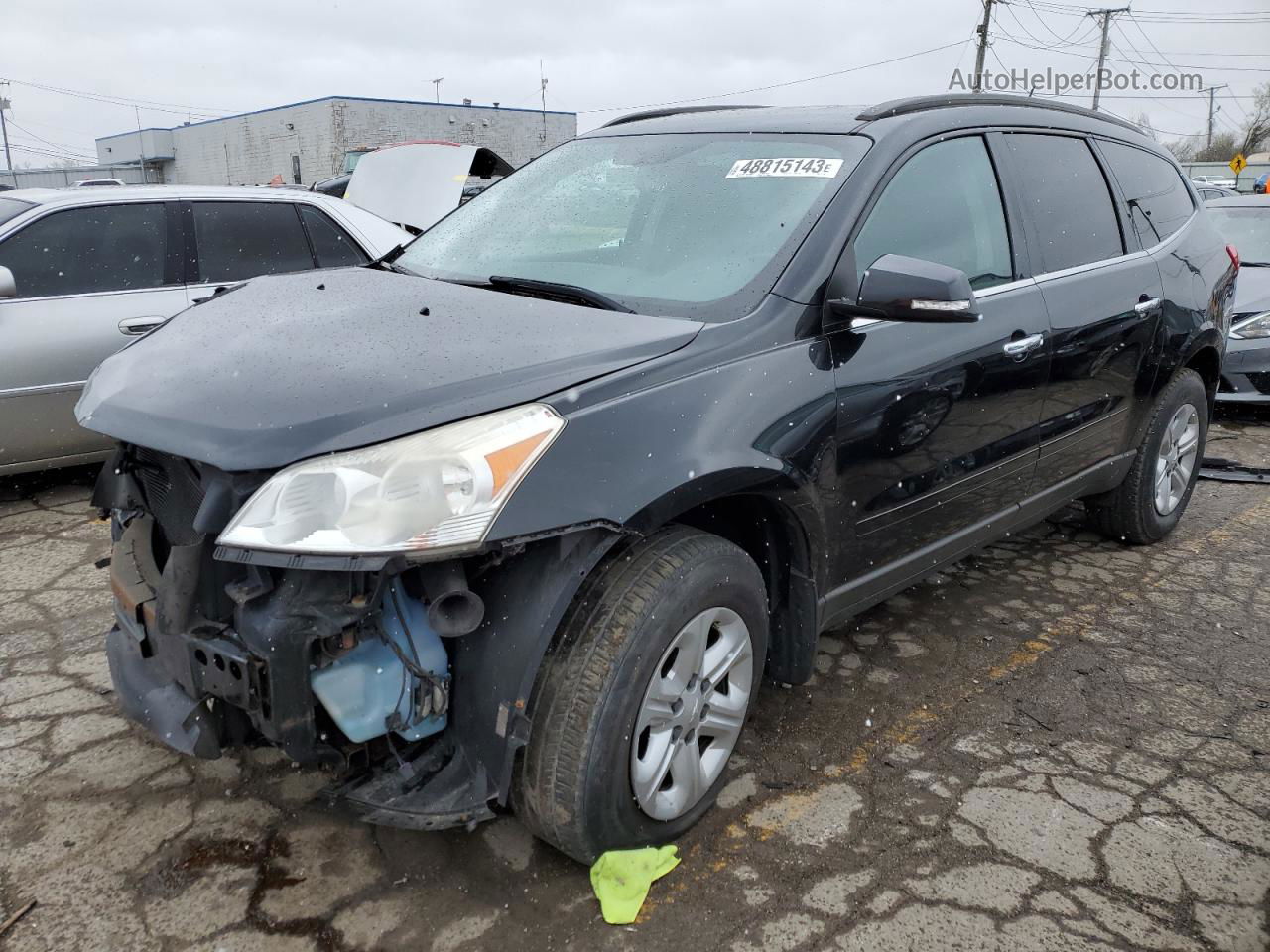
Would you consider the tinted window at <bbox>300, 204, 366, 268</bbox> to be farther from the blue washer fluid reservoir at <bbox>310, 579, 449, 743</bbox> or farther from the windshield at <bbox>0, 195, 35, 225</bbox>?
the blue washer fluid reservoir at <bbox>310, 579, 449, 743</bbox>

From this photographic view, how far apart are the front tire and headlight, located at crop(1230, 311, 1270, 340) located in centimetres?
633

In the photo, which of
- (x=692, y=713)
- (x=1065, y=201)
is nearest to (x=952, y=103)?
(x=1065, y=201)

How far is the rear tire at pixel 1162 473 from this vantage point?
4.21m

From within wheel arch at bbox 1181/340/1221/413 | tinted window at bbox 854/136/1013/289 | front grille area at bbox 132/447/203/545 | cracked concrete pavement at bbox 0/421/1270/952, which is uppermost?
tinted window at bbox 854/136/1013/289

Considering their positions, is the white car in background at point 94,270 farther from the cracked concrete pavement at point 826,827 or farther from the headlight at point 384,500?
the headlight at point 384,500

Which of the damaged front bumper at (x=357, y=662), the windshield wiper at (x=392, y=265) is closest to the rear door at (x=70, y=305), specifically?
the windshield wiper at (x=392, y=265)

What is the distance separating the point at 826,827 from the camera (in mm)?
2502

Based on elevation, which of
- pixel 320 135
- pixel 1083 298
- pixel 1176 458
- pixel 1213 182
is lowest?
pixel 1176 458

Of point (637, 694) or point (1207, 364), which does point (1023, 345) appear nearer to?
point (637, 694)

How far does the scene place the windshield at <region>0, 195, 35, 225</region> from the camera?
4605mm

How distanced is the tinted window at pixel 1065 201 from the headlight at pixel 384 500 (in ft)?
7.48

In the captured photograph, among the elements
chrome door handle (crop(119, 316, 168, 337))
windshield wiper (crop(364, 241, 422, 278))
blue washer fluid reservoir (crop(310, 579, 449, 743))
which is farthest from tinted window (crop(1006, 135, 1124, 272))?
chrome door handle (crop(119, 316, 168, 337))

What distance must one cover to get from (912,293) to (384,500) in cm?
137

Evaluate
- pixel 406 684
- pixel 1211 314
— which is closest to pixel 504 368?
pixel 406 684
